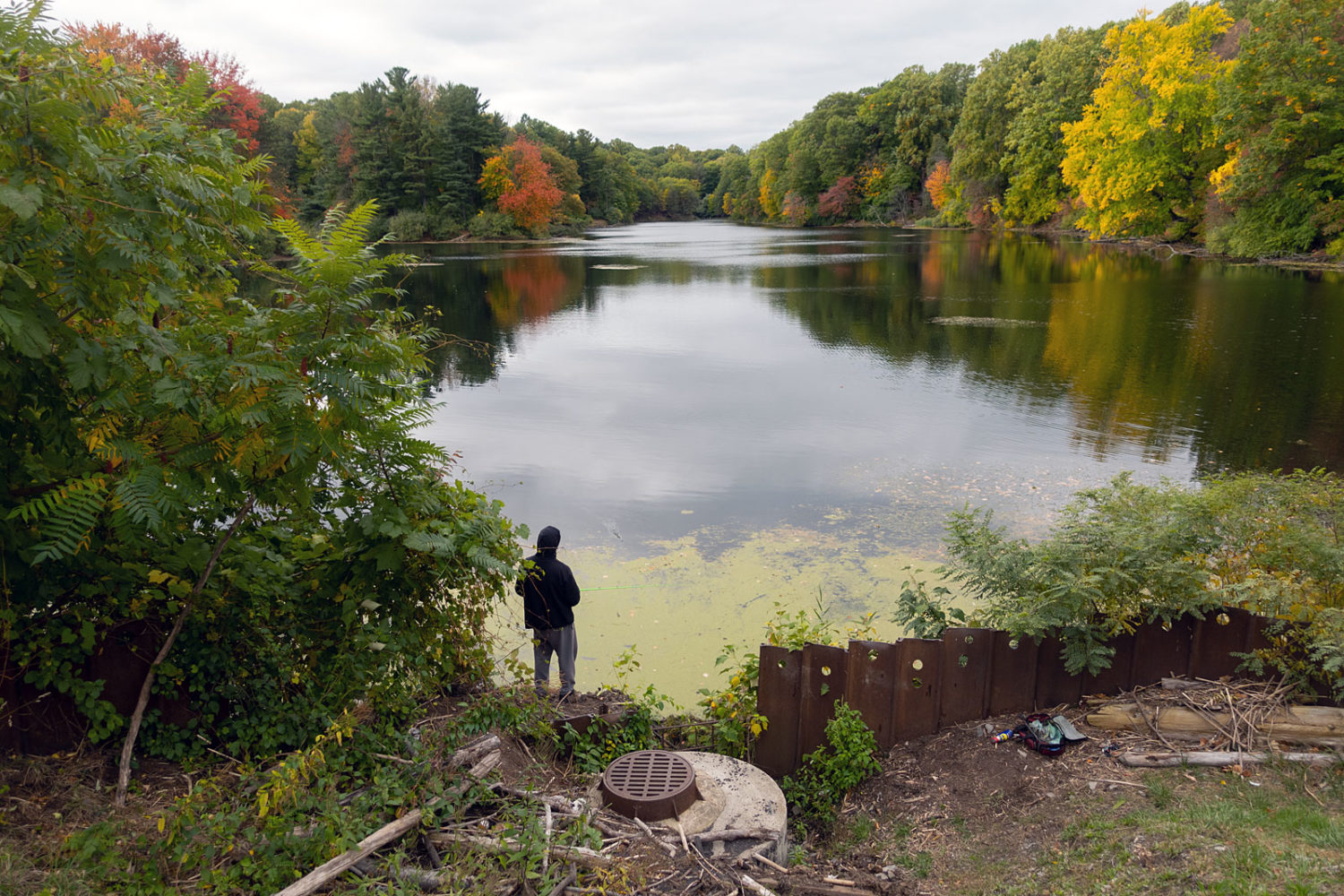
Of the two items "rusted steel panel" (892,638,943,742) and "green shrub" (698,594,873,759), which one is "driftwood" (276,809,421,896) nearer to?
"green shrub" (698,594,873,759)

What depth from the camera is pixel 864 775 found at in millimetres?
4938

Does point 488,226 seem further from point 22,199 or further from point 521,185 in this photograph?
point 22,199

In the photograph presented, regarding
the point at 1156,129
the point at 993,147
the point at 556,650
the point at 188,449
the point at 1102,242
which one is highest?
the point at 993,147

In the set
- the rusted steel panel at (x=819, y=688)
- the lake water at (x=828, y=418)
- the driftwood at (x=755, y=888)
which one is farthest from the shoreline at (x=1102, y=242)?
the driftwood at (x=755, y=888)

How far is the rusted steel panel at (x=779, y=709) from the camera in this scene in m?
5.16

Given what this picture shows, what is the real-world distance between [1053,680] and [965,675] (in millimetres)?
522

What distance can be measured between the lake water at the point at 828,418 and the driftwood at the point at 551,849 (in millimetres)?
2186

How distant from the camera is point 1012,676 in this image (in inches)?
198

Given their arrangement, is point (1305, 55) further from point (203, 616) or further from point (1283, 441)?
point (203, 616)

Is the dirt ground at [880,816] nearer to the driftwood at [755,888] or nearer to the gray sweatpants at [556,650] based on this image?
the driftwood at [755,888]

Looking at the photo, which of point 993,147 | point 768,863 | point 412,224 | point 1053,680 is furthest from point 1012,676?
point 993,147

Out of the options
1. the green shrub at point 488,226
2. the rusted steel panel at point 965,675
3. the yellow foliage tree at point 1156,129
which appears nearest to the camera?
the rusted steel panel at point 965,675

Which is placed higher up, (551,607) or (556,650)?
(551,607)

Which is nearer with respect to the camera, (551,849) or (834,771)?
(551,849)
